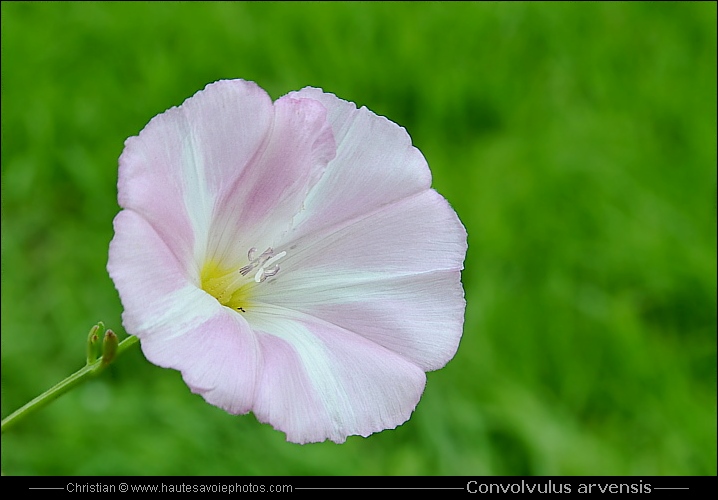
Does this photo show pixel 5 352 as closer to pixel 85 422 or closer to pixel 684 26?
pixel 85 422

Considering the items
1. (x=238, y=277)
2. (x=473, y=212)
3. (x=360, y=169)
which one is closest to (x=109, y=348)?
(x=238, y=277)

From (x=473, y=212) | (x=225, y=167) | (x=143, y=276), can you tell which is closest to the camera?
(x=143, y=276)

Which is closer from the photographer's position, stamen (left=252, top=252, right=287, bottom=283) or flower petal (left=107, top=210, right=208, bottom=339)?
flower petal (left=107, top=210, right=208, bottom=339)

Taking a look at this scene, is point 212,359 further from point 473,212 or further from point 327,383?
point 473,212

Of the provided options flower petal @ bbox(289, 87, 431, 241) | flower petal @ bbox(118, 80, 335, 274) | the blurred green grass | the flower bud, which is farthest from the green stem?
the blurred green grass

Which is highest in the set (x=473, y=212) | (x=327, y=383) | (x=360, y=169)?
(x=360, y=169)

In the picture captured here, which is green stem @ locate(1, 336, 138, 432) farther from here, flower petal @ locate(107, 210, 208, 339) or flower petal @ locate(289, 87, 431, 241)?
flower petal @ locate(289, 87, 431, 241)
